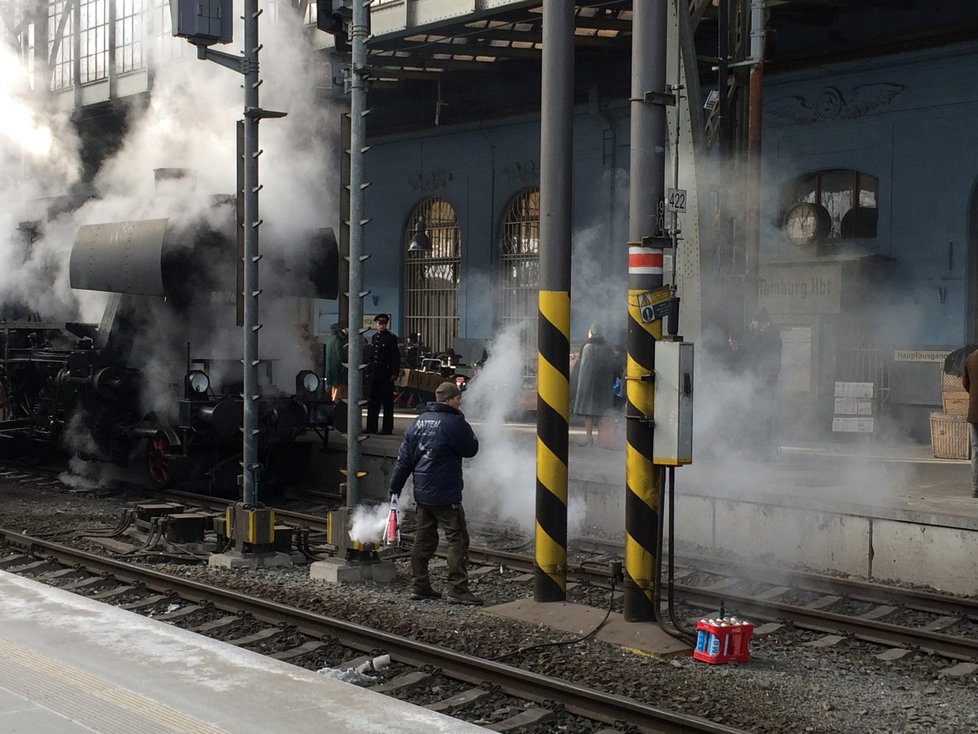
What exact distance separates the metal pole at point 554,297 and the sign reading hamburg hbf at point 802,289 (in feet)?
29.6

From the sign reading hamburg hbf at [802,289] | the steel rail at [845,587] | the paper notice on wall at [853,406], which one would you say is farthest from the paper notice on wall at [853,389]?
the steel rail at [845,587]

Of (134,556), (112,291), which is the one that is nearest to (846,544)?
(134,556)

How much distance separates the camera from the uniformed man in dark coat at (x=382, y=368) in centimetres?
1445

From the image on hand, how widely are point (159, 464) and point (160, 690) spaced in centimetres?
820

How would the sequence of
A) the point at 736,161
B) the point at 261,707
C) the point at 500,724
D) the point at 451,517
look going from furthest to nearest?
the point at 736,161 → the point at 451,517 → the point at 500,724 → the point at 261,707

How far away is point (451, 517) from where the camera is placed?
313 inches

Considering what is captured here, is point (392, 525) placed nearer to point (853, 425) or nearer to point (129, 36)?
point (853, 425)

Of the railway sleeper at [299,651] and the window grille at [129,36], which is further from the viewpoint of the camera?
the window grille at [129,36]

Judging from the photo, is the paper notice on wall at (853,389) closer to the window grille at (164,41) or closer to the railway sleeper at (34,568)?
the window grille at (164,41)

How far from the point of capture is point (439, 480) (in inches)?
309

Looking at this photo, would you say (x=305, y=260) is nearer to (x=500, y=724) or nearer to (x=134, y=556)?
(x=134, y=556)

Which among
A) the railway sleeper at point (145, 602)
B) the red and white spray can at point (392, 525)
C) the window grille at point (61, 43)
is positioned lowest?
the railway sleeper at point (145, 602)

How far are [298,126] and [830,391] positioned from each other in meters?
7.84

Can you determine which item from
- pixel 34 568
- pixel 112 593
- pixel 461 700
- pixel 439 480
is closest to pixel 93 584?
pixel 112 593
